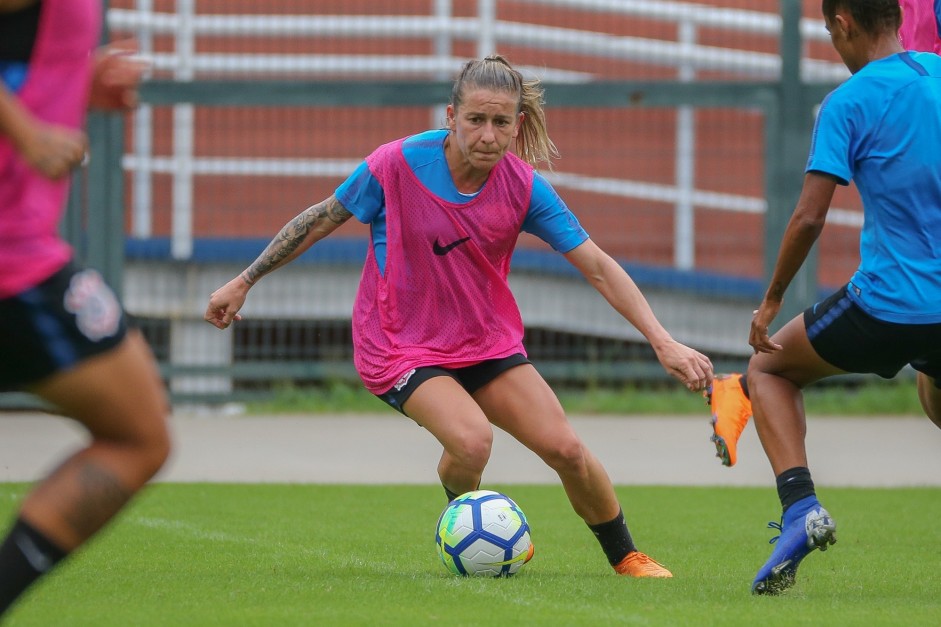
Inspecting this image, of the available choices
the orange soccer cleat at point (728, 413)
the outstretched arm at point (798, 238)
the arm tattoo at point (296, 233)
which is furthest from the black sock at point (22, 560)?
the orange soccer cleat at point (728, 413)

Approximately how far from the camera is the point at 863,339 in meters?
4.69

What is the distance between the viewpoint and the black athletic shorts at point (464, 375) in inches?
214

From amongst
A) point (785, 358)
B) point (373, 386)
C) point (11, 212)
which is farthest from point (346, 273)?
point (11, 212)

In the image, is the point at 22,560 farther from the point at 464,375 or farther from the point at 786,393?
the point at 786,393

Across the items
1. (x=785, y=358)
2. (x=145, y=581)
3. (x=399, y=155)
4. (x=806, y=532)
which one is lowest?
(x=145, y=581)

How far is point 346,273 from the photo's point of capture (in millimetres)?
11438

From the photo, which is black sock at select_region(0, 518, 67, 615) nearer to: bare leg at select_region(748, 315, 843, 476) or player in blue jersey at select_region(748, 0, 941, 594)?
player in blue jersey at select_region(748, 0, 941, 594)

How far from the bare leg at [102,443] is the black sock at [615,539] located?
2.32 metres

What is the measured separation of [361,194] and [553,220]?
0.72 m

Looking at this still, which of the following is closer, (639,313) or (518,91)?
(639,313)

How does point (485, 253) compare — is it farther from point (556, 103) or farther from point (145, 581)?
point (556, 103)

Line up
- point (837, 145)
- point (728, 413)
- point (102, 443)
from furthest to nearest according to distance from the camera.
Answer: point (728, 413) < point (837, 145) < point (102, 443)

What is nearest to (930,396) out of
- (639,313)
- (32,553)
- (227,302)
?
(639,313)

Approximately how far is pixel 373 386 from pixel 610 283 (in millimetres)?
989
